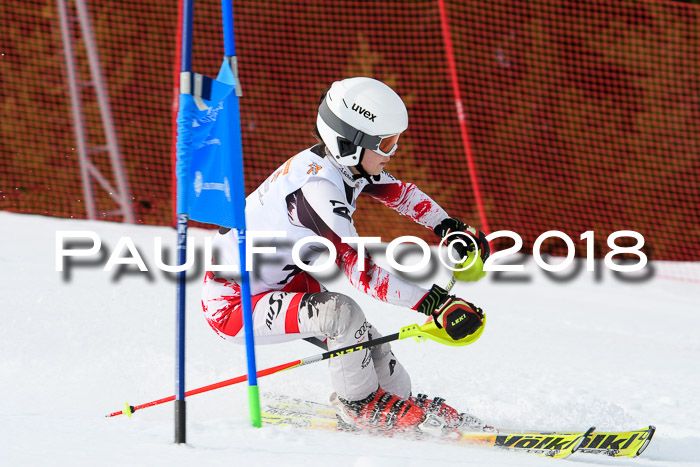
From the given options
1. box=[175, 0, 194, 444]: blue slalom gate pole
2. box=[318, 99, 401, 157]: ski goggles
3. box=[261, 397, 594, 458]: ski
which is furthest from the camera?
box=[261, 397, 594, 458]: ski

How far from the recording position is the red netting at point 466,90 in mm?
11188

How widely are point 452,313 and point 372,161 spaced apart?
0.73 m

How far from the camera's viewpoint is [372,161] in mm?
3488

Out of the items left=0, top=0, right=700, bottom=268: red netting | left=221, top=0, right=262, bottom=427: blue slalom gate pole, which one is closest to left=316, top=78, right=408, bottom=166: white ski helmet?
left=221, top=0, right=262, bottom=427: blue slalom gate pole

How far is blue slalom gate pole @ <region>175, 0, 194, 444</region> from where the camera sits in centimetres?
282

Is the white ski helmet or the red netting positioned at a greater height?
the red netting

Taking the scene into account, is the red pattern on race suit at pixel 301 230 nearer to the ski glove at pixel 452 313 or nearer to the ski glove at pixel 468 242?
the ski glove at pixel 452 313

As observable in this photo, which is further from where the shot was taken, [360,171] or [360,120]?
[360,171]

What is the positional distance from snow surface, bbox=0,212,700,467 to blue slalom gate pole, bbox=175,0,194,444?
0.33ft

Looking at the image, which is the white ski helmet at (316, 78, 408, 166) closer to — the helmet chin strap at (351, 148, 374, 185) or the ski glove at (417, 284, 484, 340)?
the helmet chin strap at (351, 148, 374, 185)

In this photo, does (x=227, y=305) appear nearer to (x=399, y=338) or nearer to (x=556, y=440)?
(x=399, y=338)

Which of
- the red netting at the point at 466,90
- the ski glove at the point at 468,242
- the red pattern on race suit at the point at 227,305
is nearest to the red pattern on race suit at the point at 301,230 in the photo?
the red pattern on race suit at the point at 227,305

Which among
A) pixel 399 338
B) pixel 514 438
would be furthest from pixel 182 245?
pixel 514 438

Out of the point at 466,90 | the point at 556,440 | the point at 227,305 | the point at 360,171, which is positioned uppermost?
the point at 466,90
